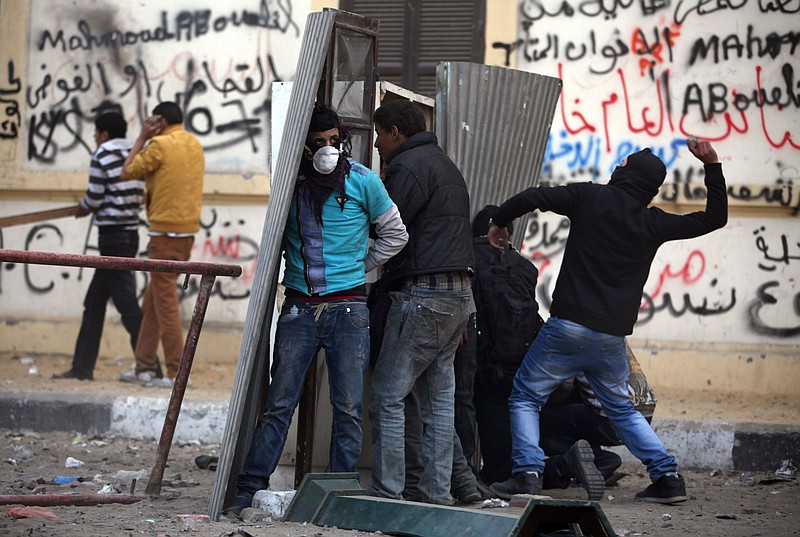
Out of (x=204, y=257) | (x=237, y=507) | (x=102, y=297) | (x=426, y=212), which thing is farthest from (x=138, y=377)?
(x=426, y=212)

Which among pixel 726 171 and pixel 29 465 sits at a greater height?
pixel 726 171

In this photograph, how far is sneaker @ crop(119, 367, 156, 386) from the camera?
28.3ft

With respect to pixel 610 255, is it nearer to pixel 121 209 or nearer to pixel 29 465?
pixel 29 465

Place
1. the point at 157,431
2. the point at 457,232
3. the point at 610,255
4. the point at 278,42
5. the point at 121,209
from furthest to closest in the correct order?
the point at 278,42 → the point at 121,209 → the point at 157,431 → the point at 610,255 → the point at 457,232

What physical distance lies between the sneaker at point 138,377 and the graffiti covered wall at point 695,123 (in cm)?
280

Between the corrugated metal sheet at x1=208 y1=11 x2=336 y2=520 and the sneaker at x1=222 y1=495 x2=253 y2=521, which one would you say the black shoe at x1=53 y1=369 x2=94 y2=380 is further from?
the sneaker at x1=222 y1=495 x2=253 y2=521

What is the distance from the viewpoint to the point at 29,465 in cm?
667

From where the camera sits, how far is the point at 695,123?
8906mm

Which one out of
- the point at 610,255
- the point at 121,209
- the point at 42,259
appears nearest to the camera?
the point at 42,259

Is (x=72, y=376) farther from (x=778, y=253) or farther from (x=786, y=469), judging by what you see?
(x=778, y=253)

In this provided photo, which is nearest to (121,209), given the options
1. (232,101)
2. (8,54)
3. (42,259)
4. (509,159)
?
(232,101)

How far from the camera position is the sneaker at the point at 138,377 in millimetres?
8617

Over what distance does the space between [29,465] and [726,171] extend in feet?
16.3

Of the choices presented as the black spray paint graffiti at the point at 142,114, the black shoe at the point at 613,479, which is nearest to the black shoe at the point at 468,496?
the black shoe at the point at 613,479
